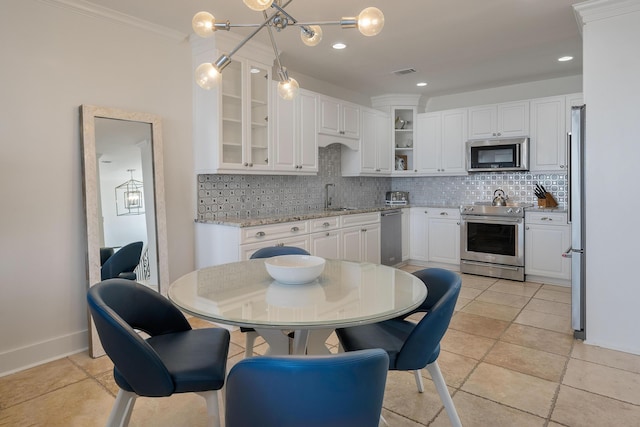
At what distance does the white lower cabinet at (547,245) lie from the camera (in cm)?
450

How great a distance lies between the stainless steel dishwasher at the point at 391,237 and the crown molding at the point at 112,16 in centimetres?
313

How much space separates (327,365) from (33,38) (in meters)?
2.97

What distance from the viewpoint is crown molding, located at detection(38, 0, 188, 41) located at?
274cm

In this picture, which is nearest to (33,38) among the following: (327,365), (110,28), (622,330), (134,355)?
(110,28)

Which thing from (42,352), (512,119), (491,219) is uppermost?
(512,119)

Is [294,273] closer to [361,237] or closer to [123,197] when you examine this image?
[123,197]

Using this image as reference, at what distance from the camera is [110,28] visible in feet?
9.80

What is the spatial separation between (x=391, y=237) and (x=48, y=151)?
3.93 metres

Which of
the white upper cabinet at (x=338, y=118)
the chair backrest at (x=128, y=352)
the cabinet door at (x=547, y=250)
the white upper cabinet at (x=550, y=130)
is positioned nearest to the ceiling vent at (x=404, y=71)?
the white upper cabinet at (x=338, y=118)

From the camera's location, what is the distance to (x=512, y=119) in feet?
16.3

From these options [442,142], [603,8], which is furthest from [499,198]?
[603,8]

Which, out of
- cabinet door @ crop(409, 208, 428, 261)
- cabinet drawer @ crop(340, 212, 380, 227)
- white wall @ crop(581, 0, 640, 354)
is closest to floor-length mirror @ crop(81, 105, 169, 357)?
cabinet drawer @ crop(340, 212, 380, 227)

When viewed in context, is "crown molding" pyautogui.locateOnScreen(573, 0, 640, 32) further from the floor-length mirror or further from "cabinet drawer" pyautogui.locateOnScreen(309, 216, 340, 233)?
the floor-length mirror

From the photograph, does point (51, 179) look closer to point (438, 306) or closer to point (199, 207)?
point (199, 207)
